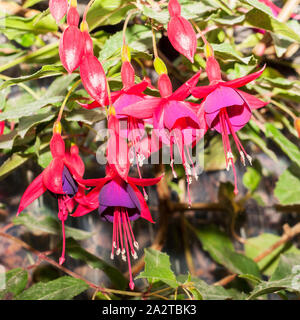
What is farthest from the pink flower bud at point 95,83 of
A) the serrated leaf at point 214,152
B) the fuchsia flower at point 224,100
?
the serrated leaf at point 214,152

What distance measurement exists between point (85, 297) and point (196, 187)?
47cm

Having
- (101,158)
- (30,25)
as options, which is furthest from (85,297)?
(30,25)

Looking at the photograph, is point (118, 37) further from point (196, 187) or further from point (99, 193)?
point (196, 187)

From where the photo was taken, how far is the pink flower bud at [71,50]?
400 mm

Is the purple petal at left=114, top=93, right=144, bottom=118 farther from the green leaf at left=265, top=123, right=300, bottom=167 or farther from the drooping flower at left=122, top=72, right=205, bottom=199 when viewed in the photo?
the green leaf at left=265, top=123, right=300, bottom=167

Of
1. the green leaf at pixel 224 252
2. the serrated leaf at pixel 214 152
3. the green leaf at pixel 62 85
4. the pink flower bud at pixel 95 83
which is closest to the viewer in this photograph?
the pink flower bud at pixel 95 83

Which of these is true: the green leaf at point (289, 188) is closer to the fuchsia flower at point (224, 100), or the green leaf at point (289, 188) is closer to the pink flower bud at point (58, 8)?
the fuchsia flower at point (224, 100)

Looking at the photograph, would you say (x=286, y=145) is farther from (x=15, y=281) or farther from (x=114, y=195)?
(x=15, y=281)

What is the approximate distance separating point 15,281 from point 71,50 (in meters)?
0.57

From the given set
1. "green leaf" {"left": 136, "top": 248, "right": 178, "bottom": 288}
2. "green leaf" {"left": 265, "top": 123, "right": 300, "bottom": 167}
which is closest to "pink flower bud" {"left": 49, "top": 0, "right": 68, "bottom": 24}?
"green leaf" {"left": 136, "top": 248, "right": 178, "bottom": 288}

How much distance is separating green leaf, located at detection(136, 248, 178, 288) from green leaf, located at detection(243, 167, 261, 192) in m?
0.40

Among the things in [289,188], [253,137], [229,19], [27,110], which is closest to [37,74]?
[27,110]

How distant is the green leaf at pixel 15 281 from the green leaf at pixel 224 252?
1.51 feet

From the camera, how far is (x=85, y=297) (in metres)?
0.91
